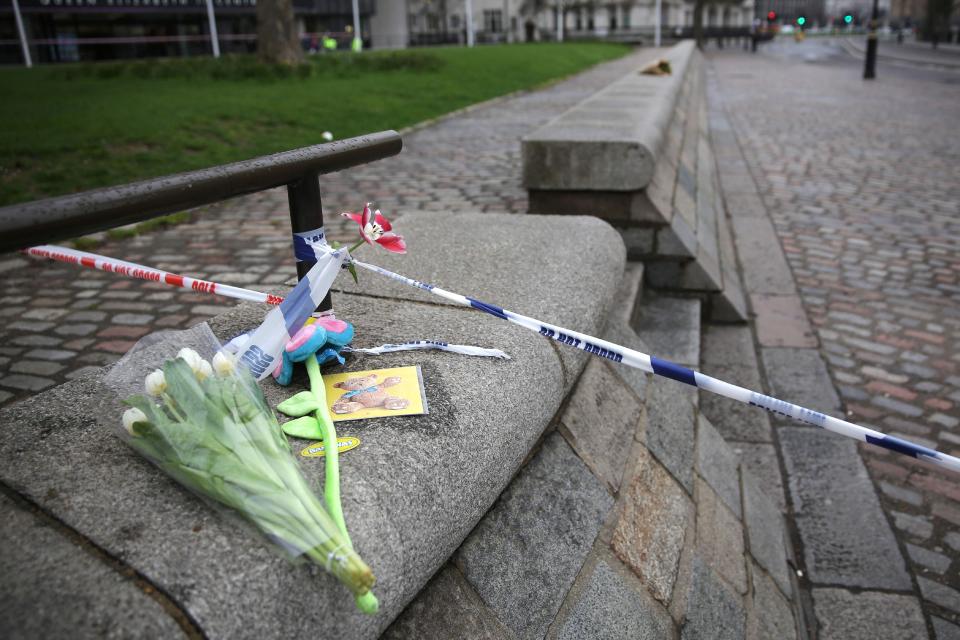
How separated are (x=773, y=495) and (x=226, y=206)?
5.87 metres

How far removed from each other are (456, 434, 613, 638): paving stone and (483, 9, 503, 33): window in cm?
7661

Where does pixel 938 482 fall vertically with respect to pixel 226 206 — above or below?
below

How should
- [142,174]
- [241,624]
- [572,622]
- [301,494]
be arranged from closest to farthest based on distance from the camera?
[241,624]
[301,494]
[572,622]
[142,174]

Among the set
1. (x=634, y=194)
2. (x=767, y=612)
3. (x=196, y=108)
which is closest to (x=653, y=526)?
(x=767, y=612)

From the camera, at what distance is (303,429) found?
1.74 m

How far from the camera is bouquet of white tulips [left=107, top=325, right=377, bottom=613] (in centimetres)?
131

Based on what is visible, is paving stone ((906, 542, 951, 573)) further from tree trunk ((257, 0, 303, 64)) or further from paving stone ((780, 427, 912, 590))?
tree trunk ((257, 0, 303, 64))

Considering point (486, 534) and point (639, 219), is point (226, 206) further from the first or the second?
point (486, 534)

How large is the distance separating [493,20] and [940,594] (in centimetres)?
7713

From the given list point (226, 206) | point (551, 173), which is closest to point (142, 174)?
point (226, 206)

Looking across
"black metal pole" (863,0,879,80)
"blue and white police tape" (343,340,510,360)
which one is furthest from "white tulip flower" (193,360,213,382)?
"black metal pole" (863,0,879,80)

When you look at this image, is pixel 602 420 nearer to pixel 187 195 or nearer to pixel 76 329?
pixel 187 195

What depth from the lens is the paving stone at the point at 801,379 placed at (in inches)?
171

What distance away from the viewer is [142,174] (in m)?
8.62
